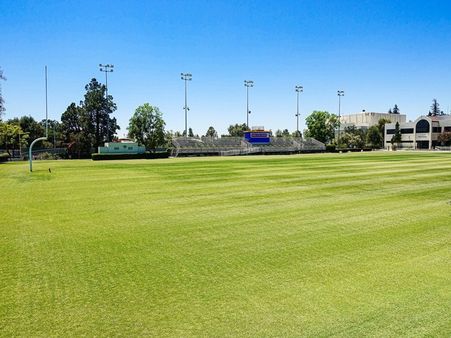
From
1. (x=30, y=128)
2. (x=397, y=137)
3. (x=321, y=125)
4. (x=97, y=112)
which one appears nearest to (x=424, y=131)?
(x=397, y=137)

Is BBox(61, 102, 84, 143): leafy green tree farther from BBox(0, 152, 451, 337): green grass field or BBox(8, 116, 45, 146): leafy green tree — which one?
BBox(0, 152, 451, 337): green grass field

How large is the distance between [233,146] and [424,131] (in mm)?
70144

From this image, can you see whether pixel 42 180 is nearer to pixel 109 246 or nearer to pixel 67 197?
pixel 67 197

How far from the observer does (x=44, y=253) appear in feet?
29.6

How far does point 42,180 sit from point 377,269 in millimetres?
22392

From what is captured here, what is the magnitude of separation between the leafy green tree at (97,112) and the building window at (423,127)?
317 ft

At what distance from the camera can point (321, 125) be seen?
123875mm

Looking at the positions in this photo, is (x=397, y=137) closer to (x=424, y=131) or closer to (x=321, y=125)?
(x=424, y=131)

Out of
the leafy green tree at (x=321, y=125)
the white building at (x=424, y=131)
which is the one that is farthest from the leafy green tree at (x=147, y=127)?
the white building at (x=424, y=131)

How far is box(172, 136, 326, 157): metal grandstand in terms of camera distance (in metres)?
81.4

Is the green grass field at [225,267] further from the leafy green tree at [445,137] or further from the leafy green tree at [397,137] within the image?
the leafy green tree at [397,137]

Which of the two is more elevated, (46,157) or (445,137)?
(445,137)

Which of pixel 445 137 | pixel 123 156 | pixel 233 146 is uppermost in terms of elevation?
pixel 445 137

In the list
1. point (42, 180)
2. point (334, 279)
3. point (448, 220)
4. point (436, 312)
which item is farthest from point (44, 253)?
point (42, 180)
